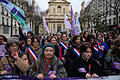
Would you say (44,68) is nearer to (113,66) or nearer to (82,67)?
(82,67)

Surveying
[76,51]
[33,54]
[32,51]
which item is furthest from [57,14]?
[76,51]

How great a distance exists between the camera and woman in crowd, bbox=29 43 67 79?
10.6 feet

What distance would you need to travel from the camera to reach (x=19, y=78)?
3127mm

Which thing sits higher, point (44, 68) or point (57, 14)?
point (57, 14)

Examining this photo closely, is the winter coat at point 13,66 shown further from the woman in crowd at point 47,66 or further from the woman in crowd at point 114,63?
the woman in crowd at point 114,63

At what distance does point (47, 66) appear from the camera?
129 inches

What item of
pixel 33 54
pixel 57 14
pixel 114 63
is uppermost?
pixel 57 14

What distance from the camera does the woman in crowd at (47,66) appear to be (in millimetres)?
3230

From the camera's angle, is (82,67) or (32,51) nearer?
(82,67)

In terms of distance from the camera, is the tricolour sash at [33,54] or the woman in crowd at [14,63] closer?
the woman in crowd at [14,63]

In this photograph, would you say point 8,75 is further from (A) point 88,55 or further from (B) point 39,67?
(A) point 88,55

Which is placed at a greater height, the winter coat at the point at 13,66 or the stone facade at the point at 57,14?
the stone facade at the point at 57,14

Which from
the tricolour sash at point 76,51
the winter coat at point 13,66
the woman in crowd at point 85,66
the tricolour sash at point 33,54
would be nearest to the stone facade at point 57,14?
the tricolour sash at point 33,54

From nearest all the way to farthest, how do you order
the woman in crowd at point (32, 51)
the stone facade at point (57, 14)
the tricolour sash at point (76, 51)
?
the tricolour sash at point (76, 51) < the woman in crowd at point (32, 51) < the stone facade at point (57, 14)
